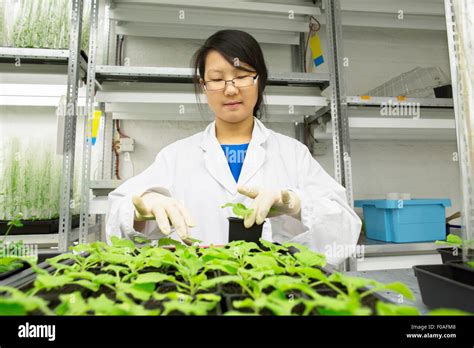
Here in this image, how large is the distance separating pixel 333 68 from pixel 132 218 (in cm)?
122

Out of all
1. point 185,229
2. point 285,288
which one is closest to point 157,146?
point 185,229

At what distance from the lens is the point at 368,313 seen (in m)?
0.24

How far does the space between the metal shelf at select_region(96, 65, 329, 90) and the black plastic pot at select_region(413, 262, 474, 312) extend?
42.6 inches

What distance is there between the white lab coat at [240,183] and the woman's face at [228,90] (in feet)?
0.59

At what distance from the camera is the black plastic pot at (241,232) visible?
64cm

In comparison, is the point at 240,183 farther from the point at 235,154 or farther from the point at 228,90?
the point at 228,90

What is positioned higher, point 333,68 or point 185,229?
point 333,68

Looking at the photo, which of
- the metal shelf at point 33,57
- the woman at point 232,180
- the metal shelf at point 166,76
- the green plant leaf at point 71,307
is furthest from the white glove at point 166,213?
the metal shelf at point 33,57

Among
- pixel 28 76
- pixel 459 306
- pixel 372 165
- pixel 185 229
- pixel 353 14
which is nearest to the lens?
pixel 459 306

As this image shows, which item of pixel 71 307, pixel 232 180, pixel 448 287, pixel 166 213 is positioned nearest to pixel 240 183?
pixel 232 180

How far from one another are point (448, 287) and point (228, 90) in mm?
823

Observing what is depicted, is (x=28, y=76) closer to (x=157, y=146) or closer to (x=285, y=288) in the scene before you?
(x=157, y=146)

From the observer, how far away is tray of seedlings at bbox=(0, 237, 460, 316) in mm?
258
